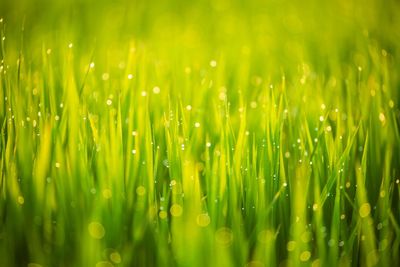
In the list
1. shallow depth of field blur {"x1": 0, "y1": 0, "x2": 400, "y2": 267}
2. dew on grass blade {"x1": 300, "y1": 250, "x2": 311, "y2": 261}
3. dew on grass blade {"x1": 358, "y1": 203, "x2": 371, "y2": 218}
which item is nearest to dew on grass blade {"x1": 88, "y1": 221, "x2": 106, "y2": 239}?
shallow depth of field blur {"x1": 0, "y1": 0, "x2": 400, "y2": 267}

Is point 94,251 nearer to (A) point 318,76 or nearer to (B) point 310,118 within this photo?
(B) point 310,118

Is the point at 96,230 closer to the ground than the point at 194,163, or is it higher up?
closer to the ground

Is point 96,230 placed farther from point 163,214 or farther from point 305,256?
point 305,256

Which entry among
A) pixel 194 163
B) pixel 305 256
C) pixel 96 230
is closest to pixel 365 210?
pixel 305 256

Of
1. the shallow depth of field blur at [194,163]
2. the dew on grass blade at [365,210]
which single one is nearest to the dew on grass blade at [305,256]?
the shallow depth of field blur at [194,163]

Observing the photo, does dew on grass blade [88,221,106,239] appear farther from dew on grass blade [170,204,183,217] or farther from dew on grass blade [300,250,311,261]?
dew on grass blade [300,250,311,261]

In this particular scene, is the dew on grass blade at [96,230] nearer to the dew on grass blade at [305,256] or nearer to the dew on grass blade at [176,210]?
the dew on grass blade at [176,210]

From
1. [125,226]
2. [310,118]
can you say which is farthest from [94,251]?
[310,118]
